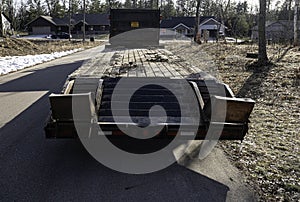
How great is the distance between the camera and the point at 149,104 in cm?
431

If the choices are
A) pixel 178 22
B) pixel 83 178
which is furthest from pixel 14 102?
pixel 178 22

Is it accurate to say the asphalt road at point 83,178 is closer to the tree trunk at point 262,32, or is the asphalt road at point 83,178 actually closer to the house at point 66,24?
the tree trunk at point 262,32

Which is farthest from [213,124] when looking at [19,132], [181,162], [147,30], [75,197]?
[147,30]

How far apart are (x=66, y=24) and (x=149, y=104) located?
7886cm

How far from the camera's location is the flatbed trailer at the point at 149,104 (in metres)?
3.66

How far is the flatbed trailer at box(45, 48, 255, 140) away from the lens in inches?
144

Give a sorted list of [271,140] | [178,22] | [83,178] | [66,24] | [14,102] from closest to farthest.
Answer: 1. [83,178]
2. [271,140]
3. [14,102]
4. [178,22]
5. [66,24]

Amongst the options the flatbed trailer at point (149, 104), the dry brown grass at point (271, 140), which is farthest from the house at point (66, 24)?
the flatbed trailer at point (149, 104)

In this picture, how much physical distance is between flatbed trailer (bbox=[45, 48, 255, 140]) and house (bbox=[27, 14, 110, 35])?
73.0m

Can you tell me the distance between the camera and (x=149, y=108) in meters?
4.28

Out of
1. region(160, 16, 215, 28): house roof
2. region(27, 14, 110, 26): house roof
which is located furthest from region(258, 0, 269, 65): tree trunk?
region(27, 14, 110, 26): house roof

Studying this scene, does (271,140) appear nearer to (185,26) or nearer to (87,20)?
(185,26)

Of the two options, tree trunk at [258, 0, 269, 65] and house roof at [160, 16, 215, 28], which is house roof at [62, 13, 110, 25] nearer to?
house roof at [160, 16, 215, 28]

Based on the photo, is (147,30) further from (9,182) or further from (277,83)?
(9,182)
